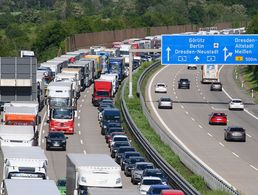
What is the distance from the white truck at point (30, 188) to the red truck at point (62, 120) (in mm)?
36025

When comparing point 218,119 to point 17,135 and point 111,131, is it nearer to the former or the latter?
point 111,131

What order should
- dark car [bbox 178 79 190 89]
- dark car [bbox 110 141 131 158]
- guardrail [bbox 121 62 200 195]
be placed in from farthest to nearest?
dark car [bbox 178 79 190 89] → dark car [bbox 110 141 131 158] → guardrail [bbox 121 62 200 195]

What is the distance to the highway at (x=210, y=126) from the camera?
168 ft

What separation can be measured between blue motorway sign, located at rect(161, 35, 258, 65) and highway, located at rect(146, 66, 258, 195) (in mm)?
4251

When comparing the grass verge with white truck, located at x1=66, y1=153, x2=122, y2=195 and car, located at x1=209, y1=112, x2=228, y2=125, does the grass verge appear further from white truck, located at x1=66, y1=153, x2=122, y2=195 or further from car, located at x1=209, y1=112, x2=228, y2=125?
car, located at x1=209, y1=112, x2=228, y2=125

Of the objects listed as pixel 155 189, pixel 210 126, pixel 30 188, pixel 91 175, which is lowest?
pixel 210 126

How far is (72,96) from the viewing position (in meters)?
72.3

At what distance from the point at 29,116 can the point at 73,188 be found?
85.4 ft

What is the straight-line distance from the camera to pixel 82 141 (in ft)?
205

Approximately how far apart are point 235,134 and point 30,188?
37.7m

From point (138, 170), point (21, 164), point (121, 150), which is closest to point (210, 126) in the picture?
point (121, 150)

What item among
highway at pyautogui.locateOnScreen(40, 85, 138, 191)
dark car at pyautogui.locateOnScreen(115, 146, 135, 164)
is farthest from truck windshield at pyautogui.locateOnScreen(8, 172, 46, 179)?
dark car at pyautogui.locateOnScreen(115, 146, 135, 164)

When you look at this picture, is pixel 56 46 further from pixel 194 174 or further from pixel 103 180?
pixel 103 180

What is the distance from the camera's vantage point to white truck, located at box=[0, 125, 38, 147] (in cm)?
5044
